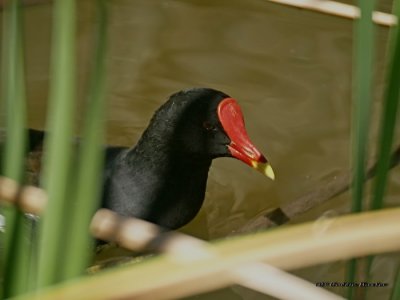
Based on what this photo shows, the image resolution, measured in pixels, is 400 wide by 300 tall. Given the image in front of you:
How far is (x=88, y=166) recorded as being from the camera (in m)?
0.78

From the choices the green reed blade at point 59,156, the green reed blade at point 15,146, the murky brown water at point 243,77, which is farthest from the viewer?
the murky brown water at point 243,77

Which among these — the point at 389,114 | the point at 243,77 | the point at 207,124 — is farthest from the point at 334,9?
the point at 389,114

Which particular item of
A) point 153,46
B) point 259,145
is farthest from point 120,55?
point 259,145

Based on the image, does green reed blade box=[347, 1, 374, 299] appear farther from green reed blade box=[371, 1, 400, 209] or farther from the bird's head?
the bird's head

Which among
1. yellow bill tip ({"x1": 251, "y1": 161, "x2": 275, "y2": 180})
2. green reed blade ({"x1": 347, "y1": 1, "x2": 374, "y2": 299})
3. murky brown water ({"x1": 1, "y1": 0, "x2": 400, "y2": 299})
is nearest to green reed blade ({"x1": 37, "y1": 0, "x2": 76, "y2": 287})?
green reed blade ({"x1": 347, "y1": 1, "x2": 374, "y2": 299})

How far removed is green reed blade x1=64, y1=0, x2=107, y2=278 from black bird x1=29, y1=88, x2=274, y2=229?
57.0 inches

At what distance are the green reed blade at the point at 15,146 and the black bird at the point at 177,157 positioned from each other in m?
1.37

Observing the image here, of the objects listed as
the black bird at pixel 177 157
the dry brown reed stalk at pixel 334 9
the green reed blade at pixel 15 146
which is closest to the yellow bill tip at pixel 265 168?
the black bird at pixel 177 157

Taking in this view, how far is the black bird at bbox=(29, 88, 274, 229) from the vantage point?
7.41ft

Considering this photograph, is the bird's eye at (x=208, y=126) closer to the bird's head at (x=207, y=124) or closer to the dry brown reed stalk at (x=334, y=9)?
the bird's head at (x=207, y=124)

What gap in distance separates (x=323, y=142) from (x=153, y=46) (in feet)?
2.85

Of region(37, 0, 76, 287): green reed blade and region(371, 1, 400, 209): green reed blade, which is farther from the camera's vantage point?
region(371, 1, 400, 209): green reed blade

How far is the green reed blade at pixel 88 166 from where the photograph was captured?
771 millimetres

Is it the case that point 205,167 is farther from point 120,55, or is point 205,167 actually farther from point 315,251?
point 315,251
